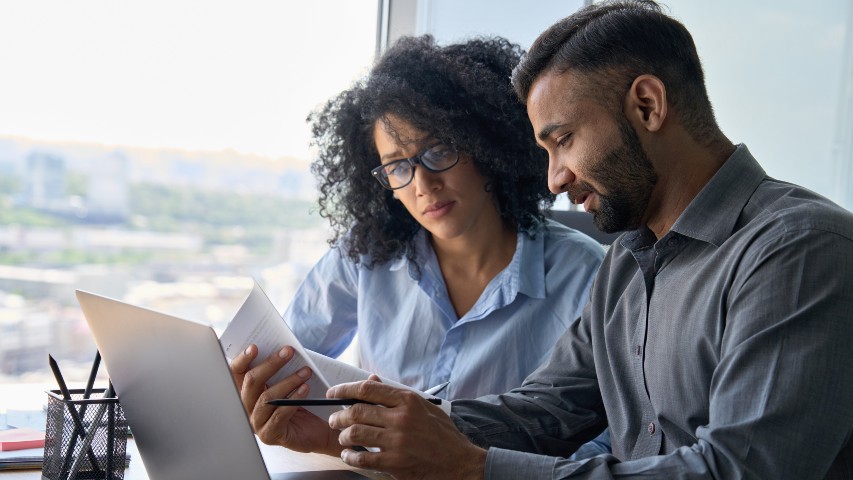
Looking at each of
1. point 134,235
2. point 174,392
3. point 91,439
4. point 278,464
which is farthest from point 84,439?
point 134,235

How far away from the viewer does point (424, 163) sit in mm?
1956

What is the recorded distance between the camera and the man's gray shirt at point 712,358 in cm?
103

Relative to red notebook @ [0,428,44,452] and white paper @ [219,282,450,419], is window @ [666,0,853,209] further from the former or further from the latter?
red notebook @ [0,428,44,452]

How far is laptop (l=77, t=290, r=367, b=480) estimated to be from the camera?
3.31ft

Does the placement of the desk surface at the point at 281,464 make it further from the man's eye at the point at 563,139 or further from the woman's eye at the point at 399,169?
the woman's eye at the point at 399,169

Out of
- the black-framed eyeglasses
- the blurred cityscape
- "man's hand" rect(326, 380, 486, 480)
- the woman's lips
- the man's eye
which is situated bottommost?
"man's hand" rect(326, 380, 486, 480)

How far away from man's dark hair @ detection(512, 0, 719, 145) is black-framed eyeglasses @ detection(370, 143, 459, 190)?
0.62m

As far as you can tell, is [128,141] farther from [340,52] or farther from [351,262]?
[351,262]

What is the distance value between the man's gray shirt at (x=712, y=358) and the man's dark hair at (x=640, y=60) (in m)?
0.10

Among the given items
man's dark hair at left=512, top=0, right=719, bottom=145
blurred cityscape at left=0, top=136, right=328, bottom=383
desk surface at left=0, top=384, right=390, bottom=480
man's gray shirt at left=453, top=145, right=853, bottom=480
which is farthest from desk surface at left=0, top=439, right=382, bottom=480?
blurred cityscape at left=0, top=136, right=328, bottom=383

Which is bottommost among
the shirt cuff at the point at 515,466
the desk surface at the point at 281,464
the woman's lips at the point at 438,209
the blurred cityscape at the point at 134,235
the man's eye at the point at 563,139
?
the shirt cuff at the point at 515,466

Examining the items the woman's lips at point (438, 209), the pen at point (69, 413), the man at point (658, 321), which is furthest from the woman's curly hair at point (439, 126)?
the pen at point (69, 413)

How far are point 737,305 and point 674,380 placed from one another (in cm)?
19

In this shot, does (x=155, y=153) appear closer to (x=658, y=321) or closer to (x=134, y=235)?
(x=134, y=235)
